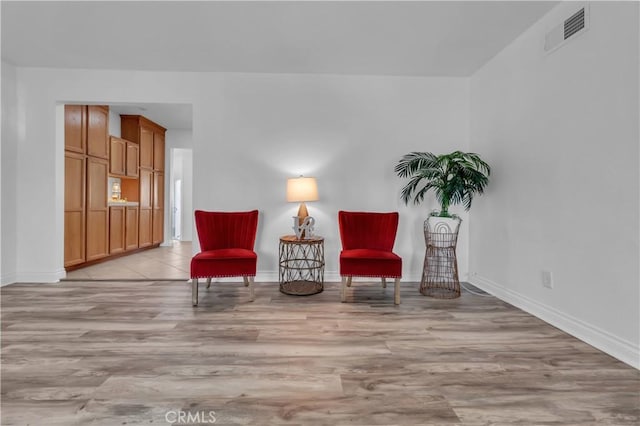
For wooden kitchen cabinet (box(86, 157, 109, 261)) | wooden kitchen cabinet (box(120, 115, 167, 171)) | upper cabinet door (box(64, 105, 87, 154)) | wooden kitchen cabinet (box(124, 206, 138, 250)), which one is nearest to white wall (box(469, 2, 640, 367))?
upper cabinet door (box(64, 105, 87, 154))

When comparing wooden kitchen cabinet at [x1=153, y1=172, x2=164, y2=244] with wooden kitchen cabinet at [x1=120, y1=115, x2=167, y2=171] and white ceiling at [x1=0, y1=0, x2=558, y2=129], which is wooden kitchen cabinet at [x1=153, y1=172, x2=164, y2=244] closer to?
wooden kitchen cabinet at [x1=120, y1=115, x2=167, y2=171]

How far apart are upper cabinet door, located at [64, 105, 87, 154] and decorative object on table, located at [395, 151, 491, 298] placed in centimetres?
406

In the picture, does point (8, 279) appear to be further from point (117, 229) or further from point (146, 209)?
point (146, 209)

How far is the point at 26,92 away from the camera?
3.78 meters

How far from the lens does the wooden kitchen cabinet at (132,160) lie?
571 cm

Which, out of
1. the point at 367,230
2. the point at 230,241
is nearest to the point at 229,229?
the point at 230,241

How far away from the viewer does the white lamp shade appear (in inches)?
138

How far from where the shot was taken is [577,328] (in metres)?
2.35

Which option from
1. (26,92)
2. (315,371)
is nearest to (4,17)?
(26,92)

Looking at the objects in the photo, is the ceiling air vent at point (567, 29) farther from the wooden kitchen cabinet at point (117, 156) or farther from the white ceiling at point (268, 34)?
the wooden kitchen cabinet at point (117, 156)

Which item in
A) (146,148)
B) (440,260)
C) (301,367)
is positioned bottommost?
(301,367)

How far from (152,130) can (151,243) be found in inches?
86.1

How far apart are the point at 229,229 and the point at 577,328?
3.05 meters

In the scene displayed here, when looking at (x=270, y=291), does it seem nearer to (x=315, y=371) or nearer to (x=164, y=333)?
(x=164, y=333)
